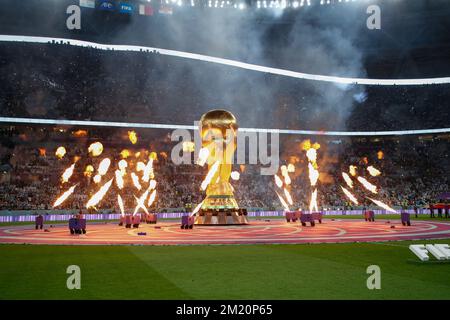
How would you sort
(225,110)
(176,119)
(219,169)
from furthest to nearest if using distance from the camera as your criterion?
(176,119), (225,110), (219,169)

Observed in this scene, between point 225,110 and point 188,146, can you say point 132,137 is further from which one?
point 188,146

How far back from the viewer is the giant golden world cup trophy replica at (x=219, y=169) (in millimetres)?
32250

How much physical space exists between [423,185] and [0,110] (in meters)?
51.5

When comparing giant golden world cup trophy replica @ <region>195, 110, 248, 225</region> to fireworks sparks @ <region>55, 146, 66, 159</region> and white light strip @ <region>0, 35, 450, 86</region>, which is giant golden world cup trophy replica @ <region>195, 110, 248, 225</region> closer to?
fireworks sparks @ <region>55, 146, 66, 159</region>

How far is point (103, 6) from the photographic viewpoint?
59656 millimetres

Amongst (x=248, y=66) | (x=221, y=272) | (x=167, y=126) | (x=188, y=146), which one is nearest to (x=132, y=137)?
(x=167, y=126)

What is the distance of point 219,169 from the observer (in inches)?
1308

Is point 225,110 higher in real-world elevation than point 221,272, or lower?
higher

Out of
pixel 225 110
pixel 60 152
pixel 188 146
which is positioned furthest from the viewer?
pixel 188 146

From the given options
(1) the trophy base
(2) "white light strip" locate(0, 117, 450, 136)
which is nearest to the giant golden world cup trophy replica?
(1) the trophy base

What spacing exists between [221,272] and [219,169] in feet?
65.8

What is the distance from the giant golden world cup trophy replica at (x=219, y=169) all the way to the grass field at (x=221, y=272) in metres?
12.6
